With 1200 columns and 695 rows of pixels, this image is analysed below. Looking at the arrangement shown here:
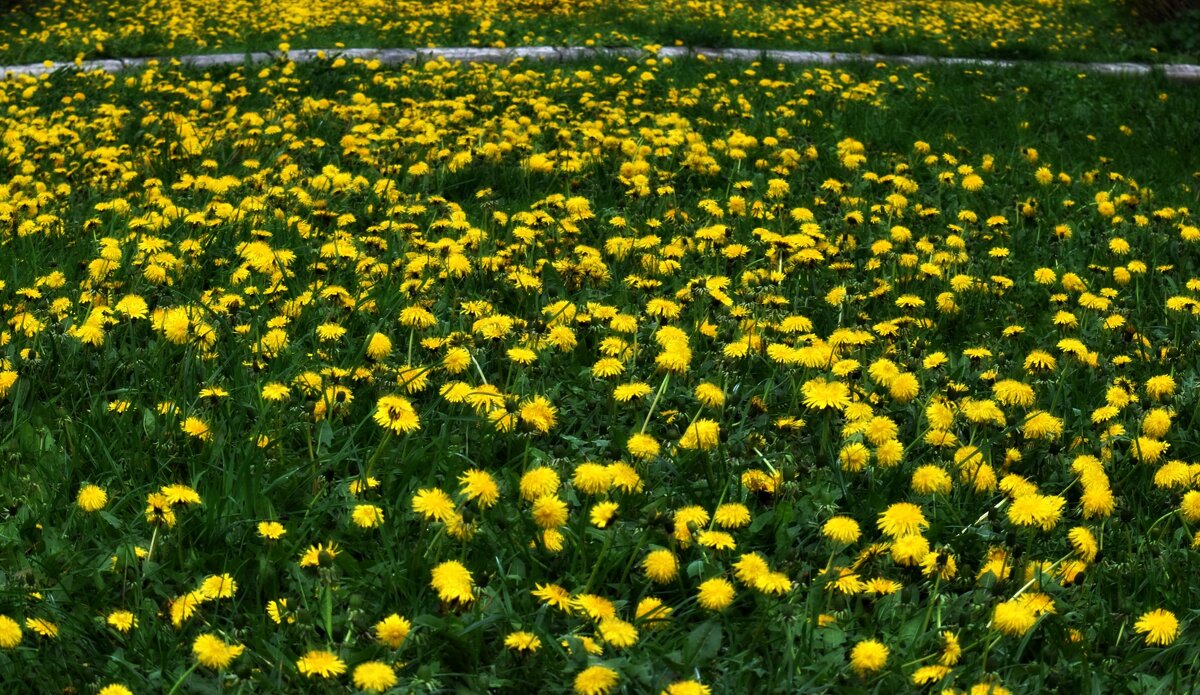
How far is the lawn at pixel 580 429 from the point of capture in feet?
6.17

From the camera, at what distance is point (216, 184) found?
13.4 feet

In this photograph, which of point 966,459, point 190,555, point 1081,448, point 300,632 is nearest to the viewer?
point 300,632

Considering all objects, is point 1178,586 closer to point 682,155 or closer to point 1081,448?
point 1081,448

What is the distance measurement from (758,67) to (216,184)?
4.54m

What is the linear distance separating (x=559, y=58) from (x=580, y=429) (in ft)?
18.7

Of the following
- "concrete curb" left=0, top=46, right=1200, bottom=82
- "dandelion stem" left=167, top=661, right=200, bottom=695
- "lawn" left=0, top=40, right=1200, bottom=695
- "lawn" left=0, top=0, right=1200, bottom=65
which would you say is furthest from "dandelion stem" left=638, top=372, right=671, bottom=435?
"lawn" left=0, top=0, right=1200, bottom=65

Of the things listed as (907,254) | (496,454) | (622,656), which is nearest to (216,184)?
(496,454)

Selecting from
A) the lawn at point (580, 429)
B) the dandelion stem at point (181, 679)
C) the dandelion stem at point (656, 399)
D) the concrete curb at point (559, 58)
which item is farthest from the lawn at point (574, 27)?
the dandelion stem at point (181, 679)

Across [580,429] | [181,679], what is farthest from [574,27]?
[181,679]

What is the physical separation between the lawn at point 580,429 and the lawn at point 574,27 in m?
4.00

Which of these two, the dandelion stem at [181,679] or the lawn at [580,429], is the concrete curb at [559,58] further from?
the dandelion stem at [181,679]

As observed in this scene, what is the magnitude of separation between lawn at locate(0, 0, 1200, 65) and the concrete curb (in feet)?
0.93

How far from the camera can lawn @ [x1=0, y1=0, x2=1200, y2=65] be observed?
850 centimetres

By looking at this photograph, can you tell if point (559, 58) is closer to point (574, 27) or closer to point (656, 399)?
point (574, 27)
